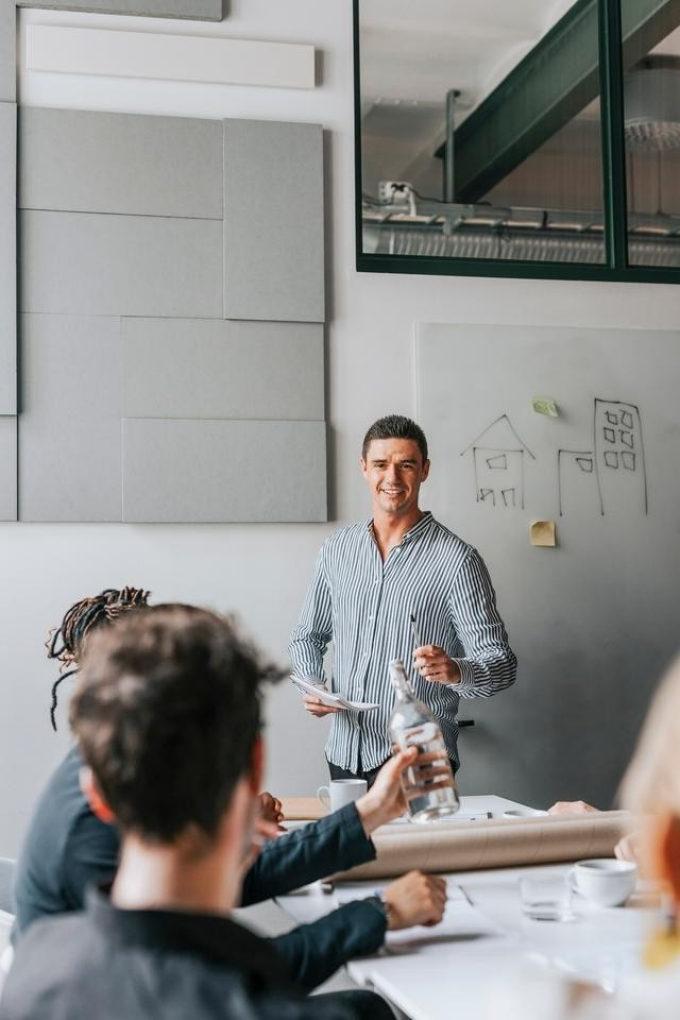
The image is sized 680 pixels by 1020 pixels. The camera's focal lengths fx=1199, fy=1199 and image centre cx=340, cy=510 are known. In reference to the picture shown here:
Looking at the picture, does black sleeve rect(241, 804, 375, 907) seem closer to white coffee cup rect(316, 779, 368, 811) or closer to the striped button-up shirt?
white coffee cup rect(316, 779, 368, 811)

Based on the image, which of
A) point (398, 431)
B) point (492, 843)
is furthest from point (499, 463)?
point (492, 843)

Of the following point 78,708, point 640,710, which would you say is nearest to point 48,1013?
point 78,708

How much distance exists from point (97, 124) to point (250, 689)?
341 cm

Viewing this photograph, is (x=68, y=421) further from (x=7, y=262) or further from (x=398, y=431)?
(x=398, y=431)

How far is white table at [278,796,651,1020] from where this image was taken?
166 cm

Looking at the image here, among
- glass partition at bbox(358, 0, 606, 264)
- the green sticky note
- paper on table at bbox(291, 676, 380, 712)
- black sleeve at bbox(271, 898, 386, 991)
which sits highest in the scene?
glass partition at bbox(358, 0, 606, 264)

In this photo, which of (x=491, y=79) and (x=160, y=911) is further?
(x=491, y=79)

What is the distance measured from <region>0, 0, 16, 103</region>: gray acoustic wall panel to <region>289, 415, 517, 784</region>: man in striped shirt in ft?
5.61

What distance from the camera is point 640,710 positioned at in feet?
14.6

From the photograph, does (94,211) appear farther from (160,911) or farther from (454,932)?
(160,911)

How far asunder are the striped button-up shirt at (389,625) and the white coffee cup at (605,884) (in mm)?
1227

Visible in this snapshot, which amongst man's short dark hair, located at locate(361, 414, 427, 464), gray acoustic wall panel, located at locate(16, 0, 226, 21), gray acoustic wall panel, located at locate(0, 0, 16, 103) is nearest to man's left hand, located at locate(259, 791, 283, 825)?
man's short dark hair, located at locate(361, 414, 427, 464)

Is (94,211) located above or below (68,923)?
above

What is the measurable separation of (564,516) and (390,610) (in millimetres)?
1103
